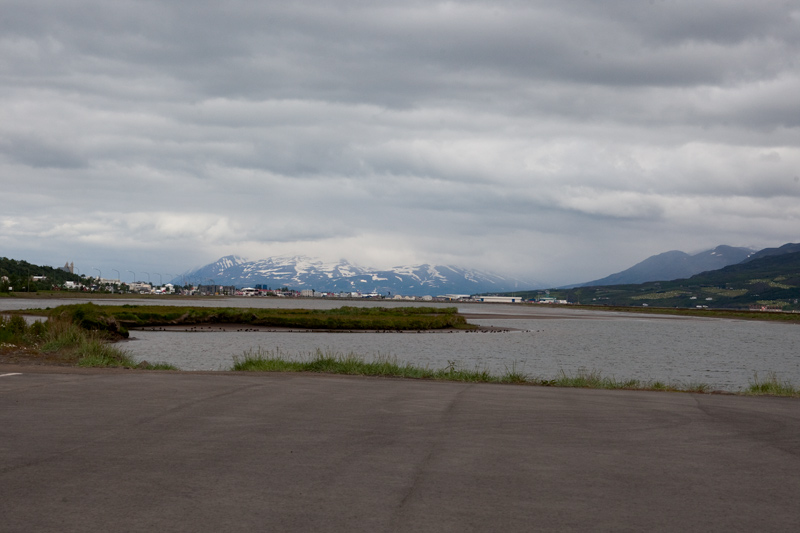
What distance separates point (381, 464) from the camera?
30.6 feet

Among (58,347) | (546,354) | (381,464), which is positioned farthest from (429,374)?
(546,354)

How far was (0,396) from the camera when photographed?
14.4m

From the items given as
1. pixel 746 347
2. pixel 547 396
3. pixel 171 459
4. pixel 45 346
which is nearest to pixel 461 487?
pixel 171 459

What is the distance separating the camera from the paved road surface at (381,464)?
23.5 feet

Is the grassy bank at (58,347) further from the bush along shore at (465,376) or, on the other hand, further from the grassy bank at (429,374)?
A: the bush along shore at (465,376)

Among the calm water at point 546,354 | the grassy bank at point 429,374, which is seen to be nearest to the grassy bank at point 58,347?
the calm water at point 546,354

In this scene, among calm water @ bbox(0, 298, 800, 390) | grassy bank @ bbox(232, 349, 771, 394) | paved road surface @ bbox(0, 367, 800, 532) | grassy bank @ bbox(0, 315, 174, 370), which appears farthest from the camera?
calm water @ bbox(0, 298, 800, 390)

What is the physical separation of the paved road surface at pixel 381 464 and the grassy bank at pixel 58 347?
9853 mm

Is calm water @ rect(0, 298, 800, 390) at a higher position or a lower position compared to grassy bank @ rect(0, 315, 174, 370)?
lower

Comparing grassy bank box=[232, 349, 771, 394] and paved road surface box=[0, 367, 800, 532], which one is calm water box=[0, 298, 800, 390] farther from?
paved road surface box=[0, 367, 800, 532]

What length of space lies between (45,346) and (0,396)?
16.4 m

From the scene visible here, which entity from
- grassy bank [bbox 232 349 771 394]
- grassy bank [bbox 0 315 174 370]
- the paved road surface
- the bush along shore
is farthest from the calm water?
the paved road surface

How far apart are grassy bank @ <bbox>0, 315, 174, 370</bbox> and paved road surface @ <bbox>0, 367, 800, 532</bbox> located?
9.85 meters

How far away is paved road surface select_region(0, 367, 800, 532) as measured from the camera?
23.5 ft
